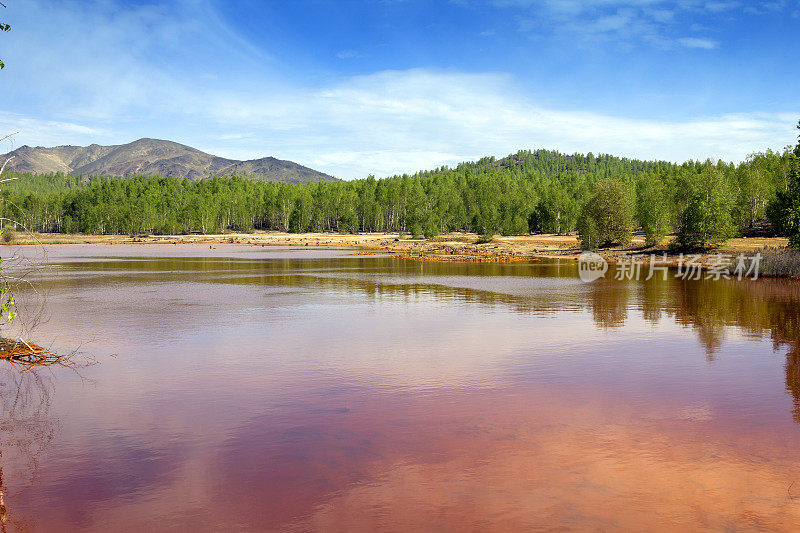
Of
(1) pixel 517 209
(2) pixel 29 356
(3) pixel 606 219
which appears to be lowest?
(2) pixel 29 356

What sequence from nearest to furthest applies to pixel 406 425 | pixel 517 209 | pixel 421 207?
pixel 406 425, pixel 517 209, pixel 421 207

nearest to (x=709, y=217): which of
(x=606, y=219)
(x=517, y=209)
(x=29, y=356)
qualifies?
(x=606, y=219)

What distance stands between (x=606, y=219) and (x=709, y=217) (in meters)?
21.5

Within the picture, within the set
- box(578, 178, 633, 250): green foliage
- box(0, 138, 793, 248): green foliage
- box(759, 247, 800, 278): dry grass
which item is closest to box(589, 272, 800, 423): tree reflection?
box(759, 247, 800, 278): dry grass

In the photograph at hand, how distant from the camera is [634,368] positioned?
59.1 feet

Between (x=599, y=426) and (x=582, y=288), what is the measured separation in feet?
105

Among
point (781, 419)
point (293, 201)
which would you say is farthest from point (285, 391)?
point (293, 201)

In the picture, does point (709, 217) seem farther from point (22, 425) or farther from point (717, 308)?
point (22, 425)

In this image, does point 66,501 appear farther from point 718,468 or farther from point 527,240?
point 527,240

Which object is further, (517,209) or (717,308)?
(517,209)

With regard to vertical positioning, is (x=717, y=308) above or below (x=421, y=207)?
below

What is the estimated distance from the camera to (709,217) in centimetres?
6875

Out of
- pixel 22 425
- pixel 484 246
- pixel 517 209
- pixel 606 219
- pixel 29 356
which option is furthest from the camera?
pixel 517 209

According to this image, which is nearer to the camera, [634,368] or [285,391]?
[285,391]
